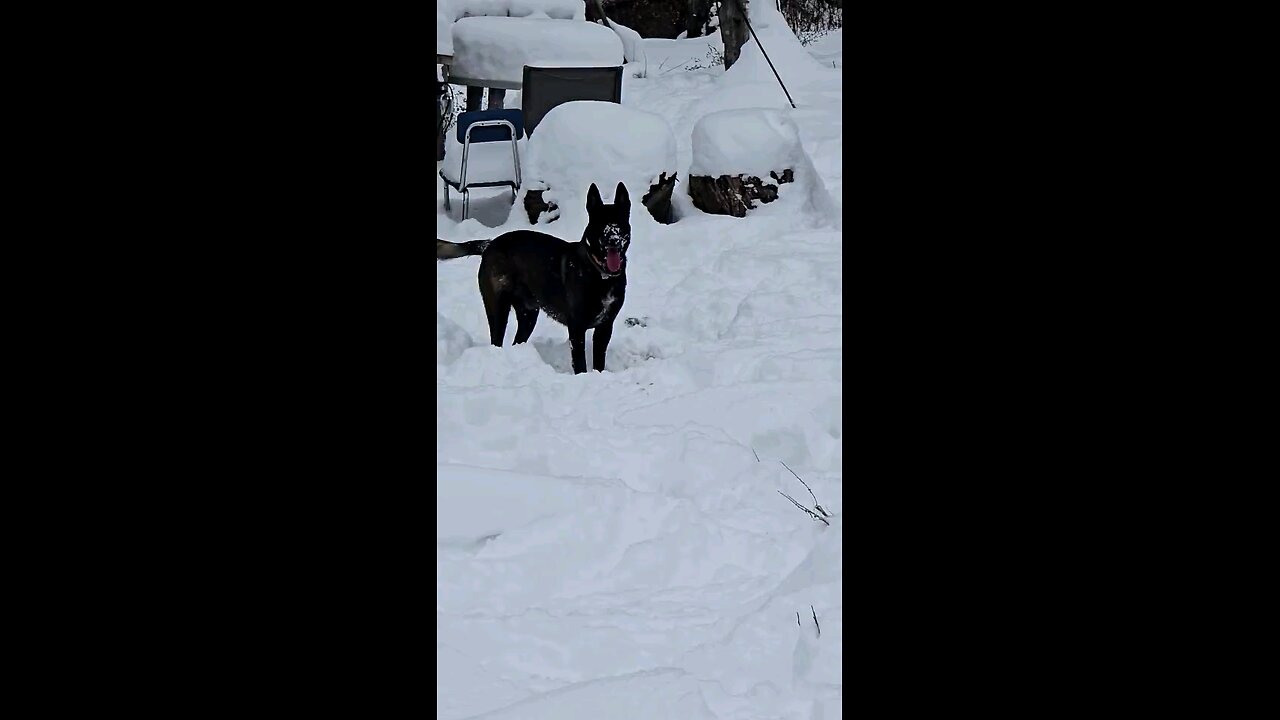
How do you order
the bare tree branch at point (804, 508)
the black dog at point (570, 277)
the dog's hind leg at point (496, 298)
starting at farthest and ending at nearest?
the dog's hind leg at point (496, 298), the black dog at point (570, 277), the bare tree branch at point (804, 508)

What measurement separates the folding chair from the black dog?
14.0 ft

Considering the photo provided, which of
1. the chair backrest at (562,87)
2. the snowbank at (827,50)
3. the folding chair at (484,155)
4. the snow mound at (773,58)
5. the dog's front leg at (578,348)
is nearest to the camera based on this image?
the dog's front leg at (578,348)

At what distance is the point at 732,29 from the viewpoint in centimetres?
1494

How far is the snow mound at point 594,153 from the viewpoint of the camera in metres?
8.98

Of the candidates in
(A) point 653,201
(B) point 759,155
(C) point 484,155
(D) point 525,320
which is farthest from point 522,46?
(D) point 525,320

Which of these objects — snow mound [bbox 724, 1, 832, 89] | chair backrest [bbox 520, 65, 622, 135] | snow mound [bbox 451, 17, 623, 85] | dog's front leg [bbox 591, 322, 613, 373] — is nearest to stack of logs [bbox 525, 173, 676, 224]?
chair backrest [bbox 520, 65, 622, 135]

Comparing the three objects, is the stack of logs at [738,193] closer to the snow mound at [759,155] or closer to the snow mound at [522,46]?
the snow mound at [759,155]

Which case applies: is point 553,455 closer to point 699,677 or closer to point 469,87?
point 699,677

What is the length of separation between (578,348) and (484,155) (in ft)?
16.5

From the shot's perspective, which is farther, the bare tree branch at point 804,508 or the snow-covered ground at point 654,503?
the bare tree branch at point 804,508

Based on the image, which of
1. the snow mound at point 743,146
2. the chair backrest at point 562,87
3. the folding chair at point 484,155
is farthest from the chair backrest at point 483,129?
the snow mound at point 743,146

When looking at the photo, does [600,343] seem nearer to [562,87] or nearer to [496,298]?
[496,298]

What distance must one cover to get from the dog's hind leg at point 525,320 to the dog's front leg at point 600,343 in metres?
0.41
